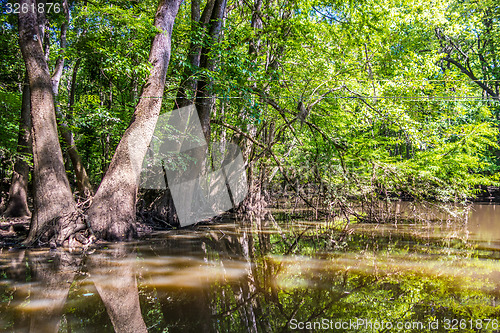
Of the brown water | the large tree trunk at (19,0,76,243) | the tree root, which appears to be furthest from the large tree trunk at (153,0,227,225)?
the large tree trunk at (19,0,76,243)

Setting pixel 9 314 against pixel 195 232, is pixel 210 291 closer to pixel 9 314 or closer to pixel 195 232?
pixel 9 314

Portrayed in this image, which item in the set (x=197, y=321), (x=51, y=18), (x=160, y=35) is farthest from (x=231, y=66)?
(x=197, y=321)

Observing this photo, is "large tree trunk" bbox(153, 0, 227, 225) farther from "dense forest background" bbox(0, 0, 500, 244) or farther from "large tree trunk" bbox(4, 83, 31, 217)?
"large tree trunk" bbox(4, 83, 31, 217)

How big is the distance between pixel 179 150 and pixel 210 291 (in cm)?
589

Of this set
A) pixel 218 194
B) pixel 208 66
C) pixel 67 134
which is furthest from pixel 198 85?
pixel 218 194

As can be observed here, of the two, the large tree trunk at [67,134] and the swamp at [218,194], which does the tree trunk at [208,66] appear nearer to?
the swamp at [218,194]

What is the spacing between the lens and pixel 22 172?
9.33 metres

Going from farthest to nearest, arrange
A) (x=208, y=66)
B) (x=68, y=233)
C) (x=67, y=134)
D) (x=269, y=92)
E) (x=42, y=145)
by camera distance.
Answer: (x=269, y=92)
(x=67, y=134)
(x=208, y=66)
(x=42, y=145)
(x=68, y=233)

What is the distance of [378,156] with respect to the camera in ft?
31.7

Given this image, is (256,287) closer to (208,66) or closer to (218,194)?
(208,66)

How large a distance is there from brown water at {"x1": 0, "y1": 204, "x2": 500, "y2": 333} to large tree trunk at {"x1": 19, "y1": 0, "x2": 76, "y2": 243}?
0.71 m

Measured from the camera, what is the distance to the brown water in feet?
8.63

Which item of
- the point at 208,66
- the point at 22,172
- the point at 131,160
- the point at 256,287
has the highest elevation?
the point at 208,66

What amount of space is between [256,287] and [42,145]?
15.3 ft
